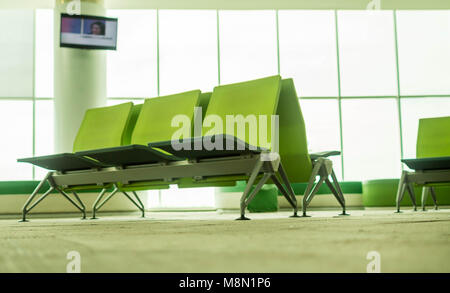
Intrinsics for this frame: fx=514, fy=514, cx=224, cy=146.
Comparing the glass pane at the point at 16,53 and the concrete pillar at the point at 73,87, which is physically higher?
the glass pane at the point at 16,53

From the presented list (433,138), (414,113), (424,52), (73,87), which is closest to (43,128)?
(73,87)

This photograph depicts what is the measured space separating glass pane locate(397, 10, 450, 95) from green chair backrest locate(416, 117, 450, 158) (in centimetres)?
544

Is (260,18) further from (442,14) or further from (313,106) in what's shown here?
(442,14)

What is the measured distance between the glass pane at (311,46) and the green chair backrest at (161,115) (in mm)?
6766

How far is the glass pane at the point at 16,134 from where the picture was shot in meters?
10.2

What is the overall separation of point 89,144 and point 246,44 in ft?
22.0

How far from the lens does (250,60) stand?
35.4 ft

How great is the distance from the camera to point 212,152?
9.41 feet

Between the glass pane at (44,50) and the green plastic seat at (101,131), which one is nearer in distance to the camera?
the green plastic seat at (101,131)

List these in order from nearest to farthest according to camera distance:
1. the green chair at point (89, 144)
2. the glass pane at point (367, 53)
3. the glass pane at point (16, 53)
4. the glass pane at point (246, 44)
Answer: the green chair at point (89, 144) < the glass pane at point (16, 53) < the glass pane at point (246, 44) < the glass pane at point (367, 53)

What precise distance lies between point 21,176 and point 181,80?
4.17 metres

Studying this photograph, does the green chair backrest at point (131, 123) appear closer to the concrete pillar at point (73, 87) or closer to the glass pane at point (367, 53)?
the concrete pillar at point (73, 87)

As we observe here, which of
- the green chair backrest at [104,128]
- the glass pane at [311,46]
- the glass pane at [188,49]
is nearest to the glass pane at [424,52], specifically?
the glass pane at [311,46]

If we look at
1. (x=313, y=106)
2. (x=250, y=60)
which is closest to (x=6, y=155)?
(x=250, y=60)
